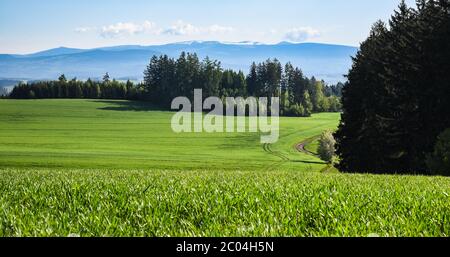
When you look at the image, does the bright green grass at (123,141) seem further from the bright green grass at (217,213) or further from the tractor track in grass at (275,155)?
the bright green grass at (217,213)

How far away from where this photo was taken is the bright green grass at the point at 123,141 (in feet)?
247

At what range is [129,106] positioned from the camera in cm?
16288

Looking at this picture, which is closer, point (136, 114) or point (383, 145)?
point (383, 145)

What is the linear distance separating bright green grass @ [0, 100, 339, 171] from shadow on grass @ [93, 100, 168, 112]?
0.31 meters

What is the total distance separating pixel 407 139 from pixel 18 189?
35.2 m

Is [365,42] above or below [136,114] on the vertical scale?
above

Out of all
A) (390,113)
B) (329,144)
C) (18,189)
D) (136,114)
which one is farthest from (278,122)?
(18,189)

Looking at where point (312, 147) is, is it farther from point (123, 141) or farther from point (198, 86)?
point (198, 86)

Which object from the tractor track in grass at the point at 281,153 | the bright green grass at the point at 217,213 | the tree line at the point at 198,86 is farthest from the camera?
the tree line at the point at 198,86

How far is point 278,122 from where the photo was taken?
474 ft

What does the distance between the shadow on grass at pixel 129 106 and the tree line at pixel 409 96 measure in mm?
118257

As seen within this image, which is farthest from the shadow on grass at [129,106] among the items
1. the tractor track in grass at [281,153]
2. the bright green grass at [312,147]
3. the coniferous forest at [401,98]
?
the coniferous forest at [401,98]
